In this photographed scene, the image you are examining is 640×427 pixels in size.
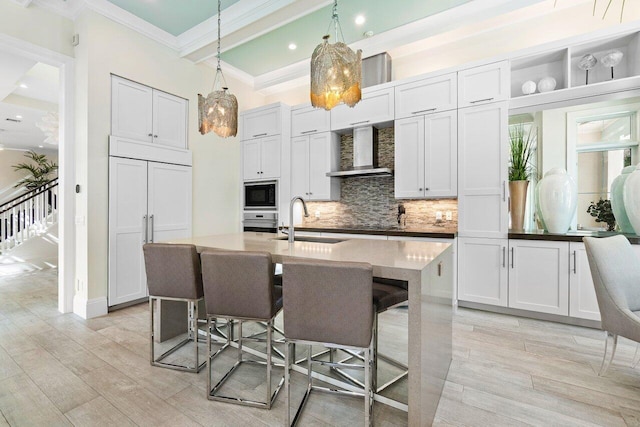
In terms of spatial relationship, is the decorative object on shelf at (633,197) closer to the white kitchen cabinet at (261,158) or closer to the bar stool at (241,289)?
the bar stool at (241,289)

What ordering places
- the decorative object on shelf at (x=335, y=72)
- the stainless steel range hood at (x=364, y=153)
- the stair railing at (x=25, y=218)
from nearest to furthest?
the decorative object on shelf at (x=335, y=72), the stainless steel range hood at (x=364, y=153), the stair railing at (x=25, y=218)

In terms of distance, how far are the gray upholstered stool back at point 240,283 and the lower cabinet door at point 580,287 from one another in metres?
2.94

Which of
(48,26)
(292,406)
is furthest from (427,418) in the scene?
(48,26)

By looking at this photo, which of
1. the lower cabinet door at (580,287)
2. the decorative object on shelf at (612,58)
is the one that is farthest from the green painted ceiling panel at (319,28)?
the lower cabinet door at (580,287)

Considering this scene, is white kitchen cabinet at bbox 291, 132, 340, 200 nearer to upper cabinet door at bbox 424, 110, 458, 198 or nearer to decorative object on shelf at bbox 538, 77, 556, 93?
upper cabinet door at bbox 424, 110, 458, 198

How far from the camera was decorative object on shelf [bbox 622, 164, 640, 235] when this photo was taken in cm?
267

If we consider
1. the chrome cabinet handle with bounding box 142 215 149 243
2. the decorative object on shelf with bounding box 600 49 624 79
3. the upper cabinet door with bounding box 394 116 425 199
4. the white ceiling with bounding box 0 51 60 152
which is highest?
the white ceiling with bounding box 0 51 60 152

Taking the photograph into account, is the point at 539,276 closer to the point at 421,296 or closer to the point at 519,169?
the point at 519,169

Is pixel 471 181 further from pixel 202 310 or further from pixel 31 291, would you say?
pixel 31 291

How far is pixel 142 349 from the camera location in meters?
2.46

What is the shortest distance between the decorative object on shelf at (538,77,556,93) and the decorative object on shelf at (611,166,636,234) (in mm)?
1070

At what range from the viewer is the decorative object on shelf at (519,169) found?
339cm

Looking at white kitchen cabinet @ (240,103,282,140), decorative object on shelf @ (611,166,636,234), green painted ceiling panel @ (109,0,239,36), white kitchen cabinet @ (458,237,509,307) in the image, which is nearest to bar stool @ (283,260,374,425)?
white kitchen cabinet @ (458,237,509,307)

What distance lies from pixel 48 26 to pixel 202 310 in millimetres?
3416
